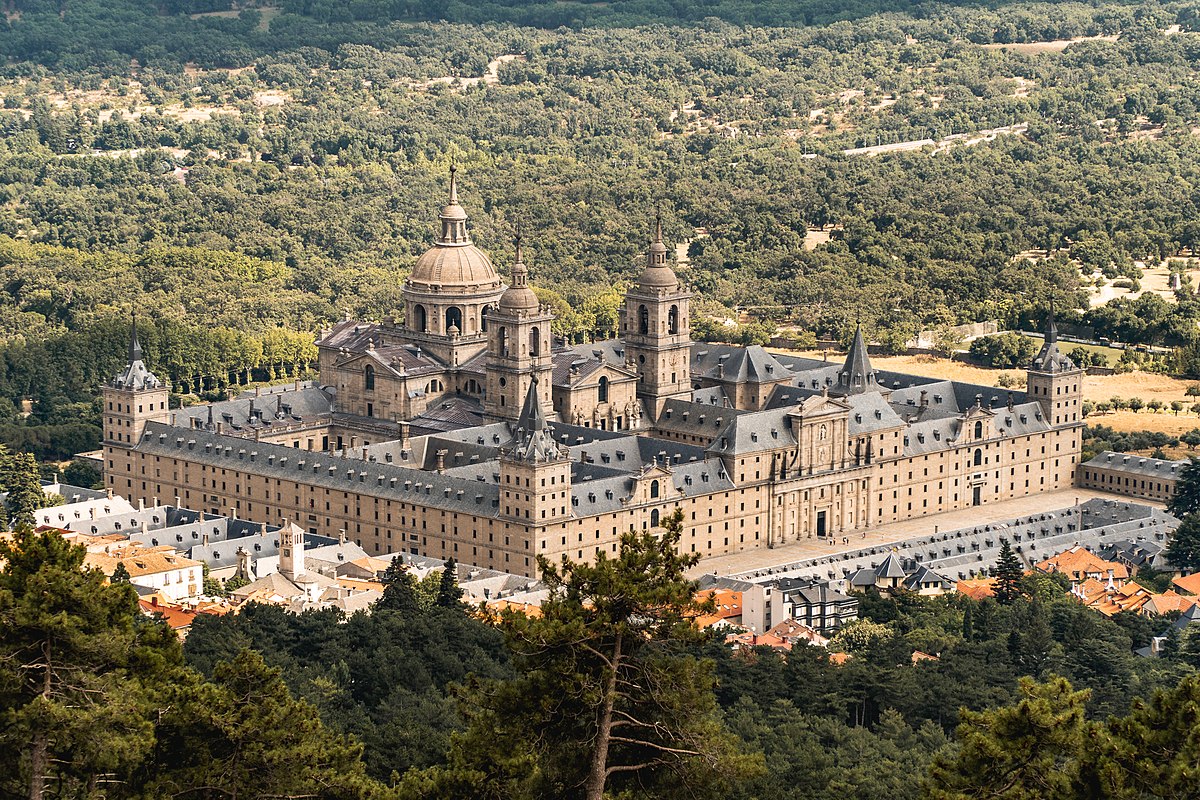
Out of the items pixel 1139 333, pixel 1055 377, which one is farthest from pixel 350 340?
pixel 1139 333

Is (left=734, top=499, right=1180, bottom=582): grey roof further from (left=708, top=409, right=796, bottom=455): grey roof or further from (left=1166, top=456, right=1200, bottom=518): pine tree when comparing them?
(left=708, top=409, right=796, bottom=455): grey roof

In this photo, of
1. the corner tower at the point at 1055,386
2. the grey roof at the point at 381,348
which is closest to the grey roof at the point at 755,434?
the grey roof at the point at 381,348

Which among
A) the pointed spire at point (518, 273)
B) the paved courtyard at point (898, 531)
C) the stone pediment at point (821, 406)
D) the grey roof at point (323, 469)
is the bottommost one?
the paved courtyard at point (898, 531)

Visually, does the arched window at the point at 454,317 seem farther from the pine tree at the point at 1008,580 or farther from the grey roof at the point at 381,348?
the pine tree at the point at 1008,580

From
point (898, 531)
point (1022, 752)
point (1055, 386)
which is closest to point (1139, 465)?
point (1055, 386)

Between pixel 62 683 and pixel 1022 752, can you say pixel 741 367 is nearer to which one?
pixel 62 683

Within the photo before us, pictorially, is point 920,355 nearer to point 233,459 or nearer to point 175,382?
point 175,382
